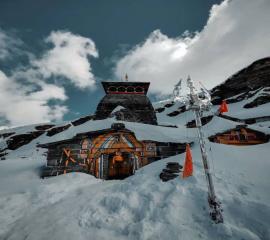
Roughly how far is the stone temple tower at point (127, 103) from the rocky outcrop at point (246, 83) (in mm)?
31245

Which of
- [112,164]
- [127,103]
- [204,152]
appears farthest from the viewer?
[127,103]

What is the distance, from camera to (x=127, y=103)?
24094 mm

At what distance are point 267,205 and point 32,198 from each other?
9.04 meters

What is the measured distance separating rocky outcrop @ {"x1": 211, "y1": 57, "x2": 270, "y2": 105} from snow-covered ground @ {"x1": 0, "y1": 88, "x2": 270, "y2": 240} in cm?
4333

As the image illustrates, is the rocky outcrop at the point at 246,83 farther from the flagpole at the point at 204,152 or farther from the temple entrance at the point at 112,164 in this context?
the flagpole at the point at 204,152

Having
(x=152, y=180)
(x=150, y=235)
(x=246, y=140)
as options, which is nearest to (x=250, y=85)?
(x=246, y=140)

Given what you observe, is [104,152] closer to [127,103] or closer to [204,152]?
[204,152]

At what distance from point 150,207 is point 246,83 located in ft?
173

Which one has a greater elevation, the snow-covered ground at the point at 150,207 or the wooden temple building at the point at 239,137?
the wooden temple building at the point at 239,137

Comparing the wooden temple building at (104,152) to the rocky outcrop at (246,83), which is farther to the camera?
the rocky outcrop at (246,83)

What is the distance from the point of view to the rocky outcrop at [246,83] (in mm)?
43906

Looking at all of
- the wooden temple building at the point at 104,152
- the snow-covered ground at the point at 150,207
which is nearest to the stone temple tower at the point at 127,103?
the wooden temple building at the point at 104,152

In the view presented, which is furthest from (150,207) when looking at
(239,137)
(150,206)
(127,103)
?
(127,103)

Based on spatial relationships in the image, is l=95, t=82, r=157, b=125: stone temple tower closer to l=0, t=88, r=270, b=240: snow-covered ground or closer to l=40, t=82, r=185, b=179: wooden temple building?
l=40, t=82, r=185, b=179: wooden temple building
